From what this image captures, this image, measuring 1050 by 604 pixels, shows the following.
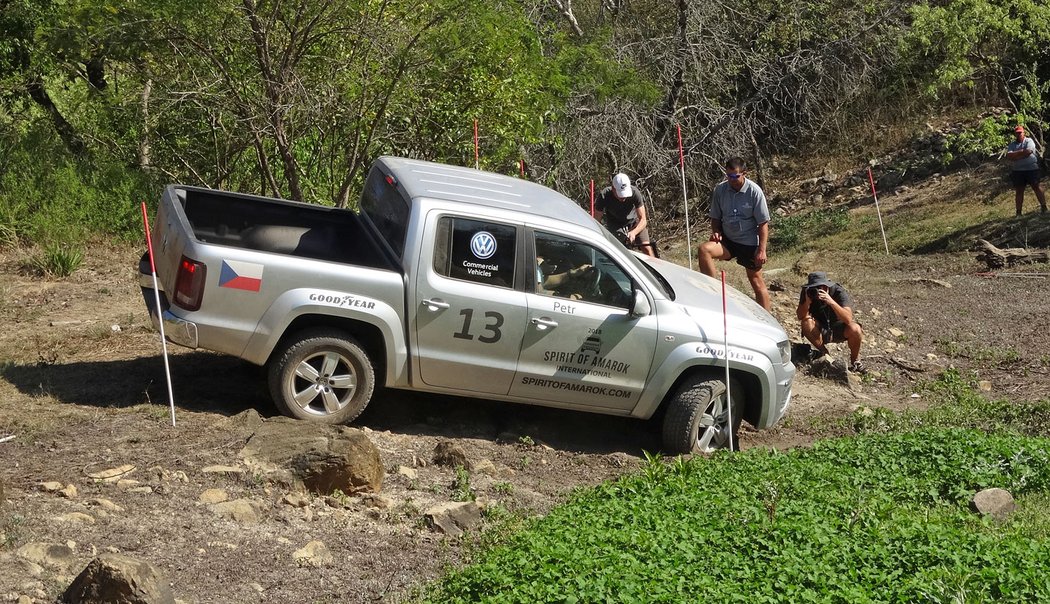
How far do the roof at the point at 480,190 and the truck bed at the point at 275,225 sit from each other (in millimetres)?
579

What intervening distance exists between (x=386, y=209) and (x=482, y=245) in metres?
0.99

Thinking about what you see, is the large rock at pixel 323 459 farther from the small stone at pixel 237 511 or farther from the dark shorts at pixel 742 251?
the dark shorts at pixel 742 251

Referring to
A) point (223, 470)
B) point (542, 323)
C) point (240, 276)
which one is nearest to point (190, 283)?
point (240, 276)

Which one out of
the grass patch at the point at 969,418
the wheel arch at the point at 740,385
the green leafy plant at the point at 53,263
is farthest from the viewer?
the green leafy plant at the point at 53,263

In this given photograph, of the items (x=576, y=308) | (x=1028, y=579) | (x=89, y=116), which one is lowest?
(x=1028, y=579)

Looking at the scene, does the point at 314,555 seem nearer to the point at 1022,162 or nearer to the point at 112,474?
the point at 112,474

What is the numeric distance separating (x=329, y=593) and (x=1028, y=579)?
11.2ft

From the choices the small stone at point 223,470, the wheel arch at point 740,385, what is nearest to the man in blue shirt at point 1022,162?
the wheel arch at point 740,385

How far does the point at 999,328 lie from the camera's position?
46.5 ft

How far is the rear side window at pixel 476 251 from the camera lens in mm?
8688

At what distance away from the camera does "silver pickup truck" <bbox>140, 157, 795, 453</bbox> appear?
8.34 m

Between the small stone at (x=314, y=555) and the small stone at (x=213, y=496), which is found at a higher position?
the small stone at (x=213, y=496)

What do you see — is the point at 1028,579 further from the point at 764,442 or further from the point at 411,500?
the point at 764,442

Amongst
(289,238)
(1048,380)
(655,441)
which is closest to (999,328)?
(1048,380)
